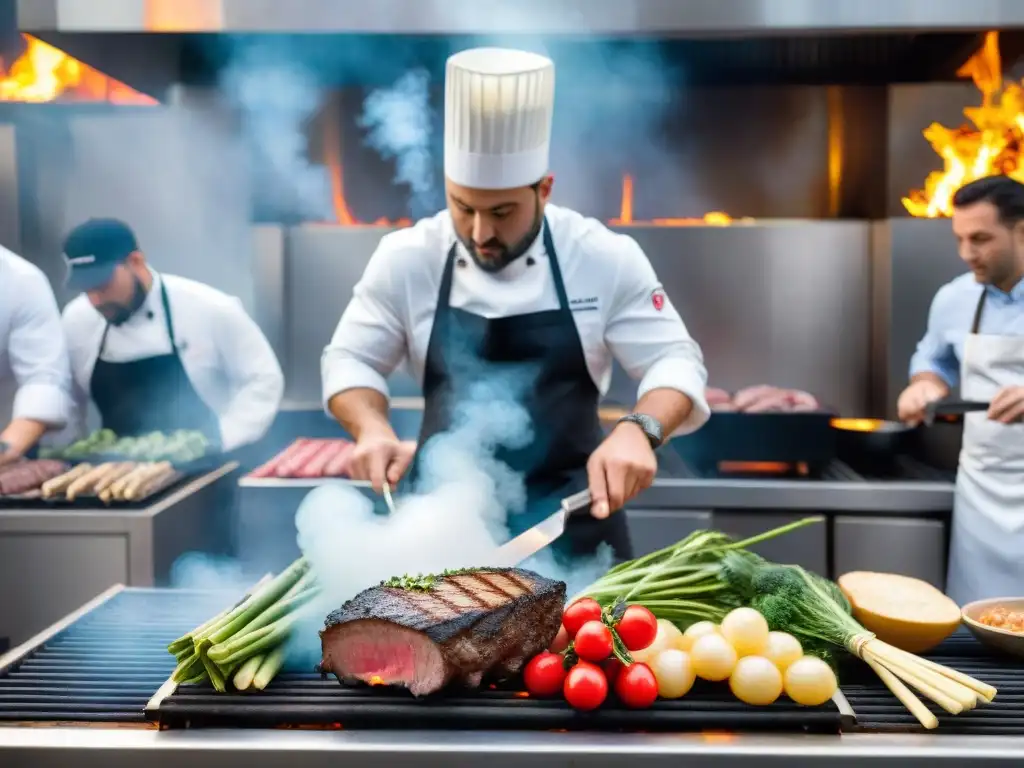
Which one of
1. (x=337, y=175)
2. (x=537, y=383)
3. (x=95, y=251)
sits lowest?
(x=537, y=383)

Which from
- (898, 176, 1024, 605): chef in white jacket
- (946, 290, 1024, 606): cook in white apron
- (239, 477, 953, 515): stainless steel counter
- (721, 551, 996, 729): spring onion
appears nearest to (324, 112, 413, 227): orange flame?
(239, 477, 953, 515): stainless steel counter

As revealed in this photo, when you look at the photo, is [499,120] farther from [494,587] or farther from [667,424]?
[494,587]

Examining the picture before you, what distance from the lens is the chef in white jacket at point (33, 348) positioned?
3.63 m

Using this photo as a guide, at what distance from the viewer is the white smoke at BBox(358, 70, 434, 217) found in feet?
15.3

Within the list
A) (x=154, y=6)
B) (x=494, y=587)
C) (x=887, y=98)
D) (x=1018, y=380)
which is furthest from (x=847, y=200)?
(x=494, y=587)

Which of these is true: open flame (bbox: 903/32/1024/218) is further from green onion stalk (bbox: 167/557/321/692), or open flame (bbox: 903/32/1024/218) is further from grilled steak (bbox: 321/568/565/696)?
green onion stalk (bbox: 167/557/321/692)

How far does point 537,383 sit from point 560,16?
1348 millimetres

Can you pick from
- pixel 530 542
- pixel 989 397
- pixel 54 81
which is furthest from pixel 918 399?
pixel 54 81

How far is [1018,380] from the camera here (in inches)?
128

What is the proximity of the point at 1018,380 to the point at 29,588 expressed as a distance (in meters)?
3.40

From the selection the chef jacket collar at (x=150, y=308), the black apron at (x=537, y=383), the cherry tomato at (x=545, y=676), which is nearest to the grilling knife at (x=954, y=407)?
the black apron at (x=537, y=383)

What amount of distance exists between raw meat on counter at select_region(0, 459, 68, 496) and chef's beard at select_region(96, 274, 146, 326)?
63 cm

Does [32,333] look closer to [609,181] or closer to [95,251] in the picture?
[95,251]

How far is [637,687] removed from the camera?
1.41m
